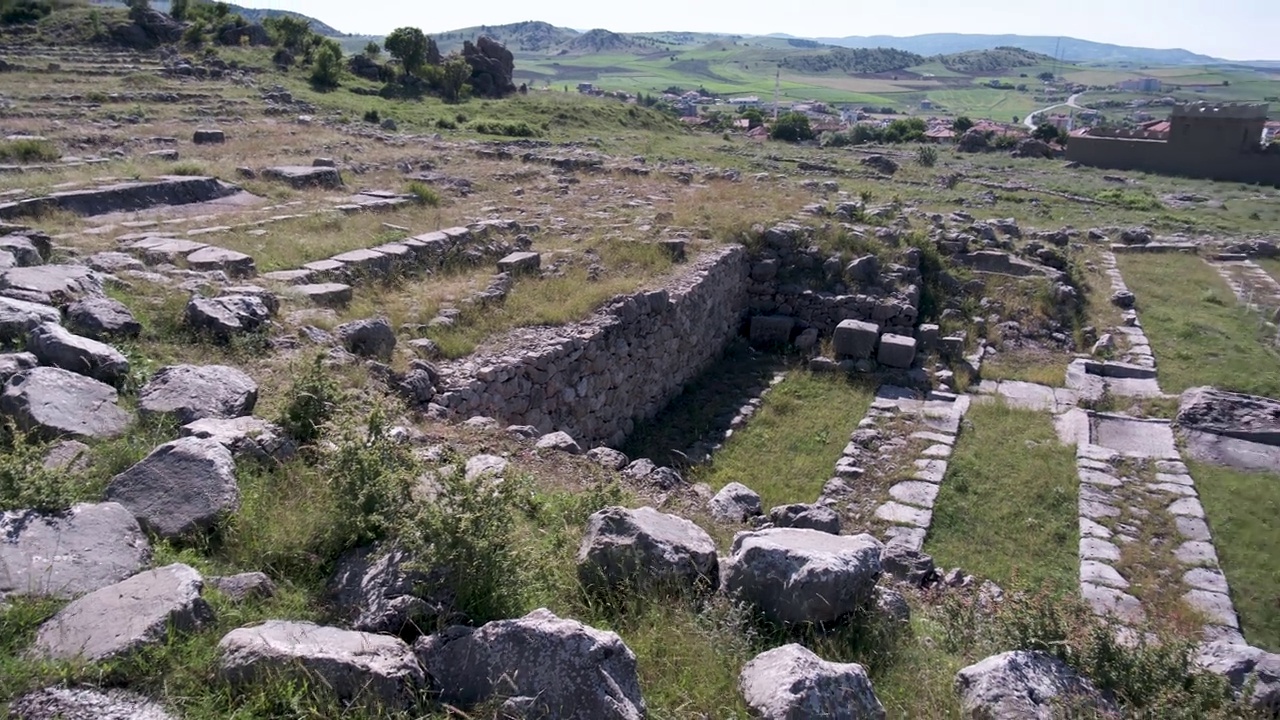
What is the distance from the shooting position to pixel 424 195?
46.6ft

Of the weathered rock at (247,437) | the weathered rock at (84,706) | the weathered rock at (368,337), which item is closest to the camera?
the weathered rock at (84,706)

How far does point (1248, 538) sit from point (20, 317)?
34.2ft

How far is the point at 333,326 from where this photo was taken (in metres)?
7.97

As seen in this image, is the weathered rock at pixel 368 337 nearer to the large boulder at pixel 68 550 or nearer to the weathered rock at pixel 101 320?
the weathered rock at pixel 101 320

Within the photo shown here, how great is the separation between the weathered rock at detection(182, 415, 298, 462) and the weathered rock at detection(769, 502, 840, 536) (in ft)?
11.5

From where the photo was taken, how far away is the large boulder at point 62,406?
4.82 meters

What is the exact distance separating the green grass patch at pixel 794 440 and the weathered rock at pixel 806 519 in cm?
203

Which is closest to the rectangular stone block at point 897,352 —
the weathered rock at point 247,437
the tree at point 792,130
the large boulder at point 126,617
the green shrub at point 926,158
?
the weathered rock at point 247,437

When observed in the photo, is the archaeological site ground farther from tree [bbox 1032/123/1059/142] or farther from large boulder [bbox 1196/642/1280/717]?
tree [bbox 1032/123/1059/142]

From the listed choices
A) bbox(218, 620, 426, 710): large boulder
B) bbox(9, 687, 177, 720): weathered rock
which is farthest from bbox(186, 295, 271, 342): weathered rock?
bbox(9, 687, 177, 720): weathered rock

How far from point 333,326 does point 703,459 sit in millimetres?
4311

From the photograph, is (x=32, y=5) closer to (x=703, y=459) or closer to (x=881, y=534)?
(x=703, y=459)

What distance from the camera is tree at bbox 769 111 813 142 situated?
40000mm

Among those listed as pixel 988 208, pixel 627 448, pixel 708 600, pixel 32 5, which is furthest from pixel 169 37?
pixel 708 600
